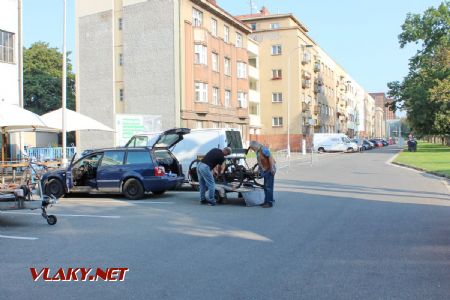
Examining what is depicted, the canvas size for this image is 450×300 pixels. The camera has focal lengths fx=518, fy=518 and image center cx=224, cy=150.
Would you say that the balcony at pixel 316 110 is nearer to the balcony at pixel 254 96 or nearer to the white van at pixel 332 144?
the white van at pixel 332 144

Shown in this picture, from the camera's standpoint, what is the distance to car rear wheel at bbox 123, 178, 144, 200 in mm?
14469

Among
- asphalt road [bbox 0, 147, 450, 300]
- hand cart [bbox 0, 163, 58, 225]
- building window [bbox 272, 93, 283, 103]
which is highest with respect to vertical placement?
building window [bbox 272, 93, 283, 103]

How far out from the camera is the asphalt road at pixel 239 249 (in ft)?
18.9

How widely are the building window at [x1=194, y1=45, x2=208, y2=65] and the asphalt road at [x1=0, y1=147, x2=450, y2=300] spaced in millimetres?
29481

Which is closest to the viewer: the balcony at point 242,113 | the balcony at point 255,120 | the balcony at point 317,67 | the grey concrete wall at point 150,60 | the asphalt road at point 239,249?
the asphalt road at point 239,249

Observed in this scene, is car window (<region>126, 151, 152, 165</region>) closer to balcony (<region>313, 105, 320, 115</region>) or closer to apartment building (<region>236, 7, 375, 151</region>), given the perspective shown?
apartment building (<region>236, 7, 375, 151</region>)

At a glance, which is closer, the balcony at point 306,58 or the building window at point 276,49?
the building window at point 276,49

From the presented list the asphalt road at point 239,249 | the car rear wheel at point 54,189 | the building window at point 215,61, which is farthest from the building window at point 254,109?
the asphalt road at point 239,249

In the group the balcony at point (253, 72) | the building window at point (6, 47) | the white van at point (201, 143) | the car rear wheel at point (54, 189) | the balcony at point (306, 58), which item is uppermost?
the balcony at point (306, 58)

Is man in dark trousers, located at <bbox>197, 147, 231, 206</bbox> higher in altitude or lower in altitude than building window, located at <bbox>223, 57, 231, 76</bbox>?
lower

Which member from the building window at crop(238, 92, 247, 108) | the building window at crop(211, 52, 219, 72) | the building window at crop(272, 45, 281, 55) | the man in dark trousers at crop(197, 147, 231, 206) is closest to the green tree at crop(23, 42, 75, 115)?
the building window at crop(238, 92, 247, 108)

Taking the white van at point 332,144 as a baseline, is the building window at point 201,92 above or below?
above

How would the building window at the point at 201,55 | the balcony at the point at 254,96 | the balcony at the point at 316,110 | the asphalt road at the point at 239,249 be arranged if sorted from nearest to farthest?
1. the asphalt road at the point at 239,249
2. the building window at the point at 201,55
3. the balcony at the point at 254,96
4. the balcony at the point at 316,110

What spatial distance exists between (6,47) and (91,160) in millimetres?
12915
